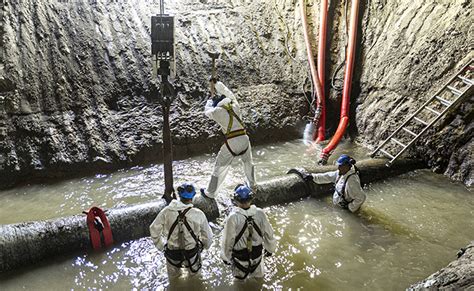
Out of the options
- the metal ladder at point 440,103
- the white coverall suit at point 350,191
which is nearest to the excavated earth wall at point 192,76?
the metal ladder at point 440,103

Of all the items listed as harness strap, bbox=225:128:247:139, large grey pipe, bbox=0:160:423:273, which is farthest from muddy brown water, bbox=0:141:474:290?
harness strap, bbox=225:128:247:139

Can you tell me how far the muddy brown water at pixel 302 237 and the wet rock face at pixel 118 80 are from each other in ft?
2.27

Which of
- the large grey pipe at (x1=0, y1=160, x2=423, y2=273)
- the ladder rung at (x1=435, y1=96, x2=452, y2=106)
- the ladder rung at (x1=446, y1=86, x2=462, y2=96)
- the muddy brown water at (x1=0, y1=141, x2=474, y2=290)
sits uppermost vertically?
the ladder rung at (x1=446, y1=86, x2=462, y2=96)

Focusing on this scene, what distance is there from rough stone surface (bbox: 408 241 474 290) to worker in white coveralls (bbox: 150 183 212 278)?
229 centimetres

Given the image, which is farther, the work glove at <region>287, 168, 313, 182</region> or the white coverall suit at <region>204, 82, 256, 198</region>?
the work glove at <region>287, 168, 313, 182</region>

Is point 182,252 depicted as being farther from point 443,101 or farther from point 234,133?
point 443,101

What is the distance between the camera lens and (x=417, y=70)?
26.4 feet

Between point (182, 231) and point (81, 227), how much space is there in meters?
1.62

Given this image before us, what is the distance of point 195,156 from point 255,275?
14.0 ft

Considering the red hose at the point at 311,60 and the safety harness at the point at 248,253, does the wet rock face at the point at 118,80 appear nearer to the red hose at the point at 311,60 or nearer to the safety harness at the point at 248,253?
the red hose at the point at 311,60

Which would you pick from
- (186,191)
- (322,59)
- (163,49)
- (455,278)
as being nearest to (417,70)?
(322,59)

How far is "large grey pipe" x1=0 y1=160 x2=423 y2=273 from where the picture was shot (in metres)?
4.66

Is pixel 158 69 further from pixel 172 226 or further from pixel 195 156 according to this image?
pixel 195 156

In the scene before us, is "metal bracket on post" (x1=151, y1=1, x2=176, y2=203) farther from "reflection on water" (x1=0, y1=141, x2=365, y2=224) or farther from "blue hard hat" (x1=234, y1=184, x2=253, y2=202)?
"reflection on water" (x1=0, y1=141, x2=365, y2=224)
